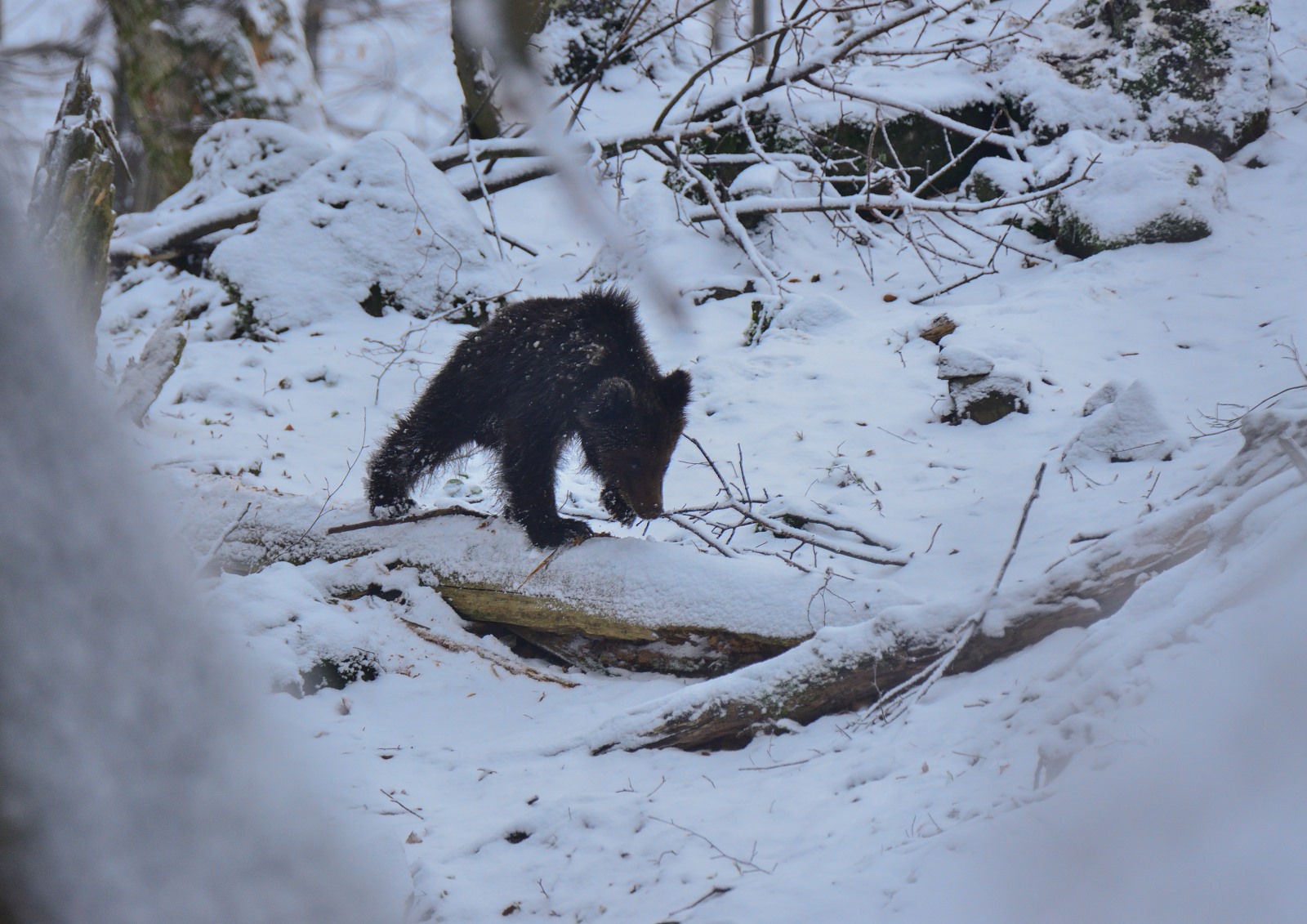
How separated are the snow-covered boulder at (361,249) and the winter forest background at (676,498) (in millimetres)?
50

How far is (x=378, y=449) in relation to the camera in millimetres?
4719

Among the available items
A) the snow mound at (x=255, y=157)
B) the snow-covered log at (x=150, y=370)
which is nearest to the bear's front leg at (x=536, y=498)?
the snow-covered log at (x=150, y=370)

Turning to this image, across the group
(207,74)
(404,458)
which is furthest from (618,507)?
(207,74)

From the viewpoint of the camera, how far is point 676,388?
181 inches

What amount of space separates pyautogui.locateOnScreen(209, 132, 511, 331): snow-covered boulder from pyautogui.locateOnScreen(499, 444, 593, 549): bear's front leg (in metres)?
3.88

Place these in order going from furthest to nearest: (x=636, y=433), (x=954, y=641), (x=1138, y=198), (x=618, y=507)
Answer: (x=1138, y=198)
(x=618, y=507)
(x=636, y=433)
(x=954, y=641)

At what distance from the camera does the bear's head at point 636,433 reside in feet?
14.3

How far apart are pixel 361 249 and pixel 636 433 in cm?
486

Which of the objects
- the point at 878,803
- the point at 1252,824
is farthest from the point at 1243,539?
the point at 1252,824

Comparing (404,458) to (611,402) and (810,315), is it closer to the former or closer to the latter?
(611,402)

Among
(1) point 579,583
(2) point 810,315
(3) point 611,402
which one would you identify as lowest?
(1) point 579,583

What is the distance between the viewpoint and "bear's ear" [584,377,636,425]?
13.9 ft

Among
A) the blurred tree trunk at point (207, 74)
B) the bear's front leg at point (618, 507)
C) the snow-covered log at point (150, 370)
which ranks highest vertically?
the blurred tree trunk at point (207, 74)

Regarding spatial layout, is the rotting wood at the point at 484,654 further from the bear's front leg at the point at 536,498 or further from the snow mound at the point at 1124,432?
the snow mound at the point at 1124,432
